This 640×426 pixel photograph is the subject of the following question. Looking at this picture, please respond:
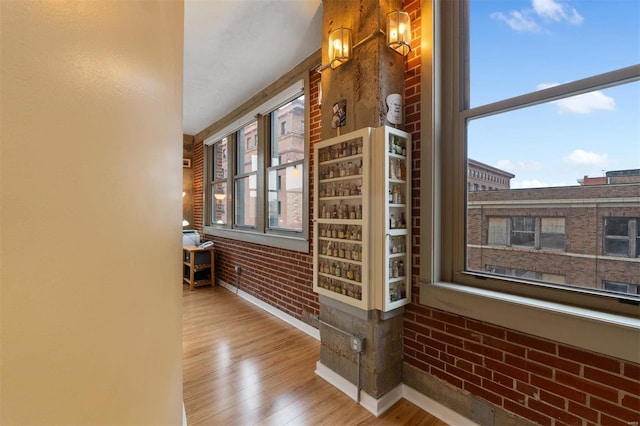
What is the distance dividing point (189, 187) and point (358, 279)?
5.29 meters

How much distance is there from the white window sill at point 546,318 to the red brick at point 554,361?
12cm

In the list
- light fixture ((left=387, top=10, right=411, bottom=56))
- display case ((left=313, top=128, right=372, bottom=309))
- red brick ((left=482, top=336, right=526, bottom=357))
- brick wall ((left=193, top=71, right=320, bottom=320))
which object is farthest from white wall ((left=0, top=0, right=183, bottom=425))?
brick wall ((left=193, top=71, right=320, bottom=320))

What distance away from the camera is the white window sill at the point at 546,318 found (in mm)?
1163

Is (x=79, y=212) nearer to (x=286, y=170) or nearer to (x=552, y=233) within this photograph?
(x=552, y=233)

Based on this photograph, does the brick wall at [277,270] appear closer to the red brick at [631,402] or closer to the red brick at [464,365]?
the red brick at [464,365]

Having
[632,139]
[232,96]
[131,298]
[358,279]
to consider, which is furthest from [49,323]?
[232,96]

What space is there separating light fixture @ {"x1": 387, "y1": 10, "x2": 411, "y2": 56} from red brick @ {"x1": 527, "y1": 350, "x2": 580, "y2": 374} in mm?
1879

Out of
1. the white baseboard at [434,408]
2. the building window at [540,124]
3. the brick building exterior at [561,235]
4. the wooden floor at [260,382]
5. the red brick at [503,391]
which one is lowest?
the wooden floor at [260,382]

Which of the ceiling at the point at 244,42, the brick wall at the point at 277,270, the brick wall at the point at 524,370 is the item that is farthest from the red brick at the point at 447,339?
the ceiling at the point at 244,42

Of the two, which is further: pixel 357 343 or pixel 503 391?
pixel 357 343

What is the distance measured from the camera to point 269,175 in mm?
3766

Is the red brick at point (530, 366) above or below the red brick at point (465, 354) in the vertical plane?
above

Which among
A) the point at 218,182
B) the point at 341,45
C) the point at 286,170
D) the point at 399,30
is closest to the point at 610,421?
the point at 399,30

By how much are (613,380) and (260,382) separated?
6.58ft
